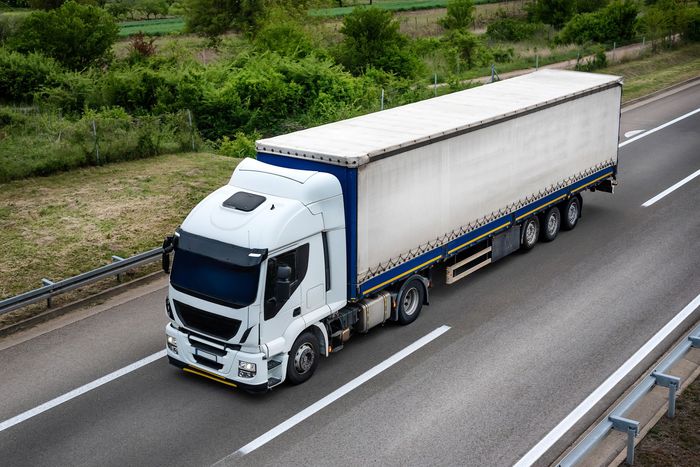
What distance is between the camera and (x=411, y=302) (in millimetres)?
15508

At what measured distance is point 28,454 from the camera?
11.7 meters

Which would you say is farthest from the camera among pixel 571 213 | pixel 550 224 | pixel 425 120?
pixel 571 213

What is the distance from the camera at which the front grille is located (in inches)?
487

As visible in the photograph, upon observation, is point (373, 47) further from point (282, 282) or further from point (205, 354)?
point (282, 282)

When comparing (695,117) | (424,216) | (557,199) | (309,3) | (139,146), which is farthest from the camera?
(309,3)

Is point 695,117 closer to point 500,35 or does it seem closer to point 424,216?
point 424,216

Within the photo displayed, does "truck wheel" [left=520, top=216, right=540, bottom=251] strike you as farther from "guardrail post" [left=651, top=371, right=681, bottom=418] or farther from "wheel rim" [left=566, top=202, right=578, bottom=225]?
"guardrail post" [left=651, top=371, right=681, bottom=418]

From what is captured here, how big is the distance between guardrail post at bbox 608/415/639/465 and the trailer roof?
540 centimetres

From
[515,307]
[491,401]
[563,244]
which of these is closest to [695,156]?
[563,244]

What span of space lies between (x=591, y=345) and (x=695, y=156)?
14.3 metres

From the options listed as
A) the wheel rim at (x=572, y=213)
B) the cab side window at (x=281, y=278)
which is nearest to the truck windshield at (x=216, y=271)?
the cab side window at (x=281, y=278)

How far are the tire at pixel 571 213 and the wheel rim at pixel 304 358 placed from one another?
8939 mm

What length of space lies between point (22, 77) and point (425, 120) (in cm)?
2305

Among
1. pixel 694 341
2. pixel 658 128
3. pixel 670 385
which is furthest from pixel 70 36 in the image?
pixel 670 385
